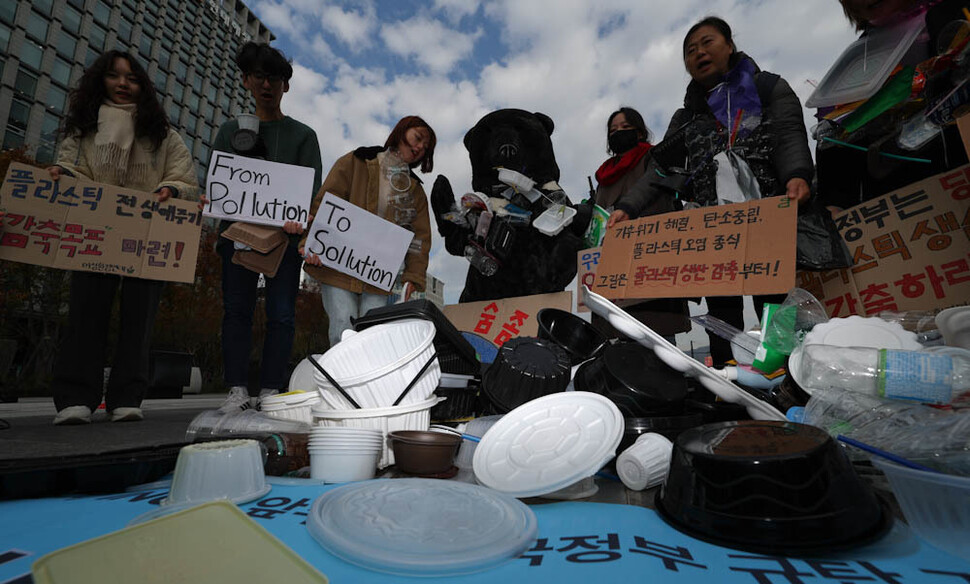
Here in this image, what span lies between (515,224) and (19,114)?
30.3 meters

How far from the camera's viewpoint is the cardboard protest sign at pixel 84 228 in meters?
2.53

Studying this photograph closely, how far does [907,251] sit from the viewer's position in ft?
6.85

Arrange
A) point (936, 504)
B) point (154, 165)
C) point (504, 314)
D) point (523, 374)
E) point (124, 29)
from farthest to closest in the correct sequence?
point (124, 29) < point (504, 314) < point (154, 165) < point (523, 374) < point (936, 504)

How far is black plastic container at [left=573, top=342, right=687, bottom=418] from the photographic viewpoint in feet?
4.73

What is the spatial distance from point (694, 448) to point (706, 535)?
0.52ft

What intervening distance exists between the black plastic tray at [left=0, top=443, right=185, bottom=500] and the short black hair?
2.58m

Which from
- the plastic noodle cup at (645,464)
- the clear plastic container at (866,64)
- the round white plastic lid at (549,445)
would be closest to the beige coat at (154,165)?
the round white plastic lid at (549,445)

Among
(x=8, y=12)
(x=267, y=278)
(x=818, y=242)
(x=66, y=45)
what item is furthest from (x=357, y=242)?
(x=66, y=45)

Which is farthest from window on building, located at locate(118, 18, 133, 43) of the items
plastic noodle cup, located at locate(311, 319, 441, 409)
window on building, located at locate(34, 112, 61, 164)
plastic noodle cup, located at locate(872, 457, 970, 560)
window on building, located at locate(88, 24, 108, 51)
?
plastic noodle cup, located at locate(872, 457, 970, 560)

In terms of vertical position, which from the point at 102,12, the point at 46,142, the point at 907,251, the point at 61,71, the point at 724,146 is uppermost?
the point at 102,12

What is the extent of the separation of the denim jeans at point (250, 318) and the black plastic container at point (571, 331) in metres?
1.65

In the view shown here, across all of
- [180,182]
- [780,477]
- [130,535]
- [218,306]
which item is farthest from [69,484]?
[218,306]

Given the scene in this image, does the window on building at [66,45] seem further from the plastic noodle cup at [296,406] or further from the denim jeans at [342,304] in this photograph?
the plastic noodle cup at [296,406]

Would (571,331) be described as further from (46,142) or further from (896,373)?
(46,142)
